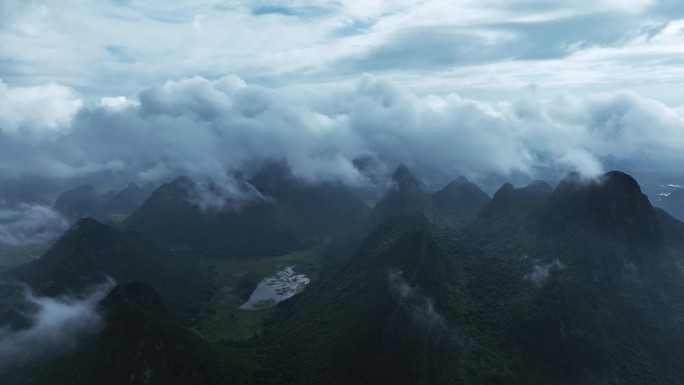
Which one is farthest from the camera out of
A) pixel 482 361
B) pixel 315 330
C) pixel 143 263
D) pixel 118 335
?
pixel 143 263

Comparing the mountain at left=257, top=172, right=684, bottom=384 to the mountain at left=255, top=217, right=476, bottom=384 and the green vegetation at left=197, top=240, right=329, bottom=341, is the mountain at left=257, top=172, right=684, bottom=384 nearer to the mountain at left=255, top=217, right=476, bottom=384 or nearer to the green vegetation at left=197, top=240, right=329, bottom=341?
the mountain at left=255, top=217, right=476, bottom=384

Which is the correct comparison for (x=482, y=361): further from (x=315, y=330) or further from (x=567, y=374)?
(x=315, y=330)

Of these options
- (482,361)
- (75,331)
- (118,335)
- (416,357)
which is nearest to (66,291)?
(75,331)

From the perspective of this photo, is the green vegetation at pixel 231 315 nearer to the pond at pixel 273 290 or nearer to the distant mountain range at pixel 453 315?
the pond at pixel 273 290

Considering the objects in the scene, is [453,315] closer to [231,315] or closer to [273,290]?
[231,315]

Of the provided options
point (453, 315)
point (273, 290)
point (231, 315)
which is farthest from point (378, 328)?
point (273, 290)

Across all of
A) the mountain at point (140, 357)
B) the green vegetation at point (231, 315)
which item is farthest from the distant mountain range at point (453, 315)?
the green vegetation at point (231, 315)

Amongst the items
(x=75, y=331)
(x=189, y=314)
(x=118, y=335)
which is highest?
(x=118, y=335)
